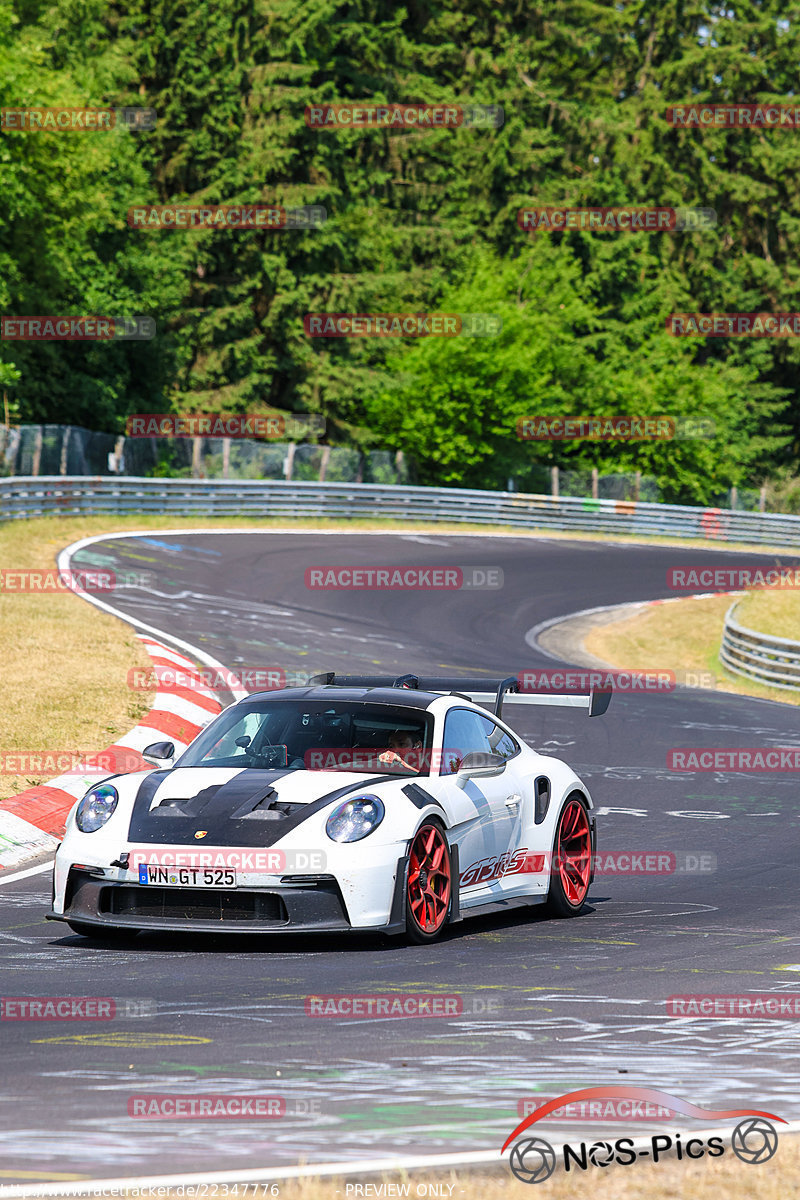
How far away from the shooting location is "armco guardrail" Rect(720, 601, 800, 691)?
22.9 m

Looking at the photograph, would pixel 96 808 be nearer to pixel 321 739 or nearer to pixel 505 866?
pixel 321 739

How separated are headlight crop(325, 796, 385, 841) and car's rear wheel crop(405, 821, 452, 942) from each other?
0.24m

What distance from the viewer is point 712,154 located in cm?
7781

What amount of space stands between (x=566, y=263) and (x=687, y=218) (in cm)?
926

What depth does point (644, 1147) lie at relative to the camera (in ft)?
14.2

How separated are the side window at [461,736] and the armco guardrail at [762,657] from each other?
14250mm

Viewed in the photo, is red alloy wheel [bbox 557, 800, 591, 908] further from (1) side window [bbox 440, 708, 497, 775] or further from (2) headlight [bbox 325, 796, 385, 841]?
(2) headlight [bbox 325, 796, 385, 841]

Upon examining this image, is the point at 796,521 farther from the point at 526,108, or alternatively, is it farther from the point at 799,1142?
the point at 799,1142

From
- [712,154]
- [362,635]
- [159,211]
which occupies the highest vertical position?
[712,154]

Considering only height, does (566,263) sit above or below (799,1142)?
above

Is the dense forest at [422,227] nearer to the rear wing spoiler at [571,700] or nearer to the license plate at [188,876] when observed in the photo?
the rear wing spoiler at [571,700]

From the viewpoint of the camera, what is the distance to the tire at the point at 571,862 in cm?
923

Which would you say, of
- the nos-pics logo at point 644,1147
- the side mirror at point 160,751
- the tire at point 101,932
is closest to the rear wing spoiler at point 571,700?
the side mirror at point 160,751

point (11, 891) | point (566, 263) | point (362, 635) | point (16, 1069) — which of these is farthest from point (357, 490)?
point (16, 1069)
